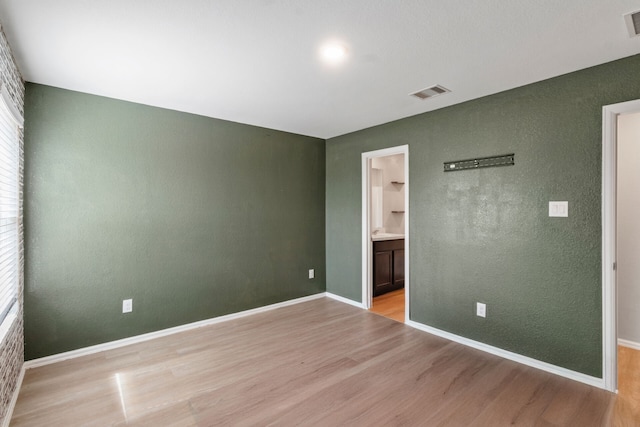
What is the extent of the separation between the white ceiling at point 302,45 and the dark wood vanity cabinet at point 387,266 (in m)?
2.33

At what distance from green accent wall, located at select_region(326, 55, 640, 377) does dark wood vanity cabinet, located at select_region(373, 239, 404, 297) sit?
109 centimetres

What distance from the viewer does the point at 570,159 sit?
8.08ft

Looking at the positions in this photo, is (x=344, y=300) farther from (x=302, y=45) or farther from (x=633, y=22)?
(x=633, y=22)

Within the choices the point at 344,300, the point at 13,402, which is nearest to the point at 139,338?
the point at 13,402

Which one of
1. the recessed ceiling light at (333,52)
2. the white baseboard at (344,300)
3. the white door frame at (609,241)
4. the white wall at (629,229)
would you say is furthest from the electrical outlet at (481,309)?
the recessed ceiling light at (333,52)

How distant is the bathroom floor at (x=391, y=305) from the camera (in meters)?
3.93

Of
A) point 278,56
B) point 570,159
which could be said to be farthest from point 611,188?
point 278,56

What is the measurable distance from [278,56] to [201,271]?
98.2 inches

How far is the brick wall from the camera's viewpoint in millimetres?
1875

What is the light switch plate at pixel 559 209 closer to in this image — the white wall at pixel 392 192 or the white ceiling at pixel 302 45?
the white ceiling at pixel 302 45

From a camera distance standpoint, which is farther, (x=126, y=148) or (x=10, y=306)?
(x=126, y=148)

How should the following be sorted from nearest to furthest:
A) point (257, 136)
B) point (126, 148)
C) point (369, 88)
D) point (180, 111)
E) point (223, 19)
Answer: point (223, 19)
point (369, 88)
point (126, 148)
point (180, 111)
point (257, 136)

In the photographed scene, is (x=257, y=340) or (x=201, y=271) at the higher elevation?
(x=201, y=271)

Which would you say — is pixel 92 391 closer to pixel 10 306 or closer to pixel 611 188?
pixel 10 306
